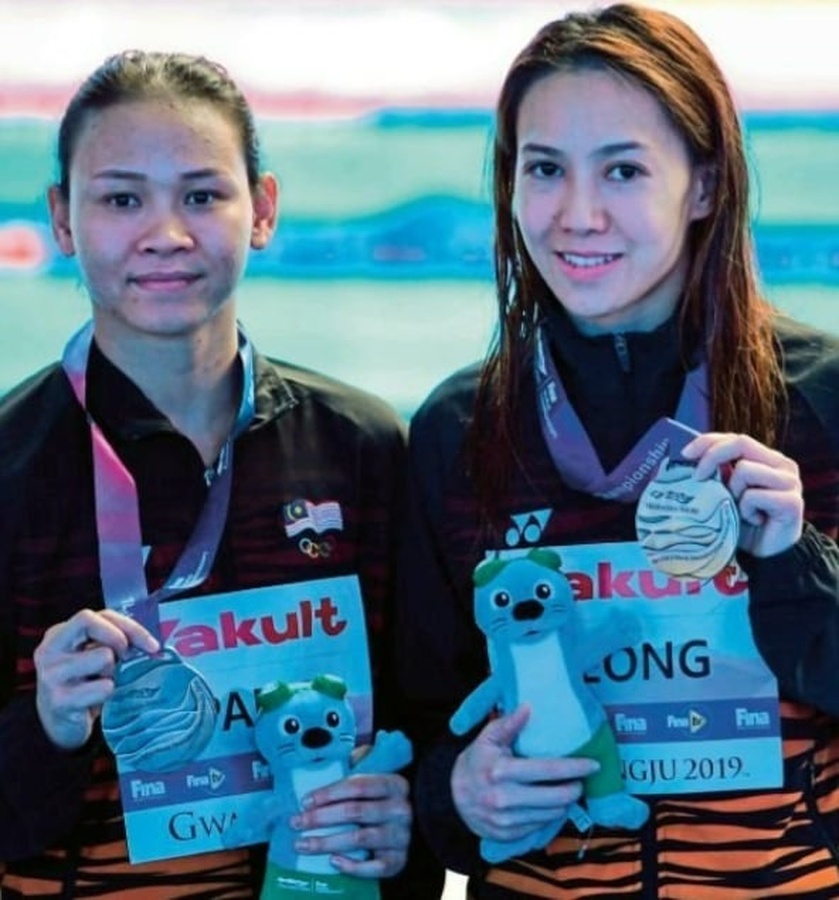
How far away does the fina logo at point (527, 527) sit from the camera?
1875 millimetres

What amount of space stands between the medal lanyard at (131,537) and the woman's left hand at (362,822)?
261 millimetres

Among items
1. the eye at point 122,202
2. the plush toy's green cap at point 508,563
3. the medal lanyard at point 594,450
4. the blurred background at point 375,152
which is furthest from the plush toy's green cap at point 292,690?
the blurred background at point 375,152

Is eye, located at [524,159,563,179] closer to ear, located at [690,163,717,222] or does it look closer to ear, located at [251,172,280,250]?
ear, located at [690,163,717,222]

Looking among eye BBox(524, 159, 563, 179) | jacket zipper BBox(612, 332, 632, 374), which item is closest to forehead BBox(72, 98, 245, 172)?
eye BBox(524, 159, 563, 179)

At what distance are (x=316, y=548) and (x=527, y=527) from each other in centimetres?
27

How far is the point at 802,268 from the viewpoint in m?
2.98

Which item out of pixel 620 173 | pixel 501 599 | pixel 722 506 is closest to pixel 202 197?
pixel 620 173

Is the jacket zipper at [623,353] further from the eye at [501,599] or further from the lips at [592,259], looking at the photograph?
the eye at [501,599]

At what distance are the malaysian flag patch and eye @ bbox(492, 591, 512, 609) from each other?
28 centimetres

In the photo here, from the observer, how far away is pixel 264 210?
211 cm

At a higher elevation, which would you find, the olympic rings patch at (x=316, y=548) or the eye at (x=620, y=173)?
the eye at (x=620, y=173)

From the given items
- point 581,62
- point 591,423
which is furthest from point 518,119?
point 591,423

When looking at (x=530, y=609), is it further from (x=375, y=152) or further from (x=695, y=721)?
(x=375, y=152)

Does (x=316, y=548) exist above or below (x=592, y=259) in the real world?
below
